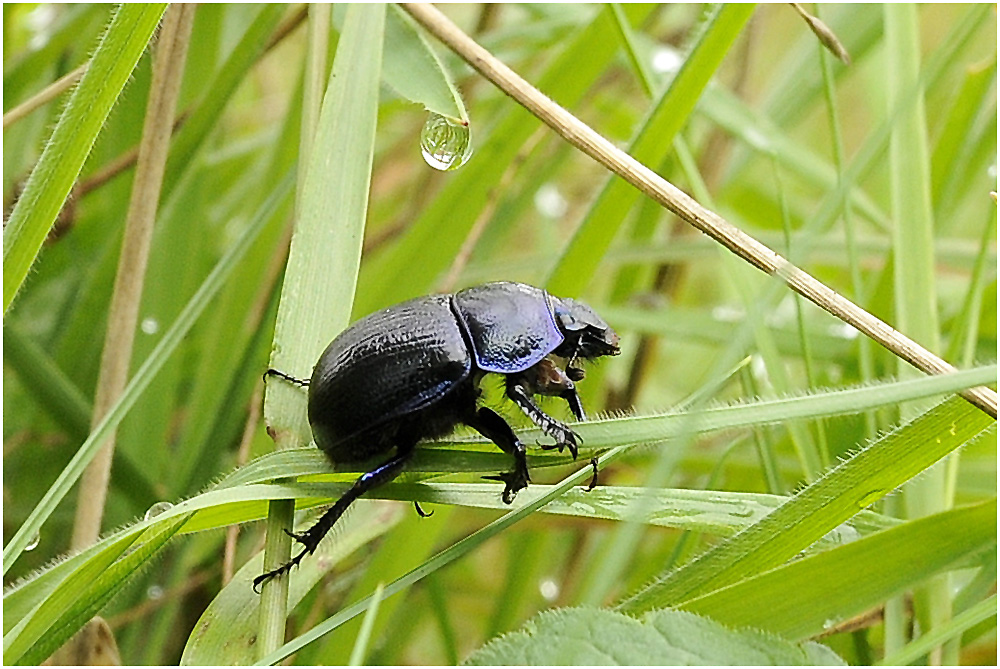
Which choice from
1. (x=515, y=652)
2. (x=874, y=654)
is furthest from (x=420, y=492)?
(x=874, y=654)

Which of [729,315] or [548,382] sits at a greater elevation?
[548,382]

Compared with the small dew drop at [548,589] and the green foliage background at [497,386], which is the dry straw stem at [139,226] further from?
the small dew drop at [548,589]

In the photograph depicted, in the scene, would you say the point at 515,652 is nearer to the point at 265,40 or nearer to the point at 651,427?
the point at 651,427

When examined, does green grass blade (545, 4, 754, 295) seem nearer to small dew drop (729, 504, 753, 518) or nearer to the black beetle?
the black beetle

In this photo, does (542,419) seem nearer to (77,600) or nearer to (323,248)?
(323,248)

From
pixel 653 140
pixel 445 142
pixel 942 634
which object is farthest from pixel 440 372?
pixel 942 634

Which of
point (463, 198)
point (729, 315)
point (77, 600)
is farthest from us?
point (729, 315)
